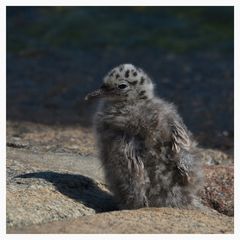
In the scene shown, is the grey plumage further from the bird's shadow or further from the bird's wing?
the bird's shadow

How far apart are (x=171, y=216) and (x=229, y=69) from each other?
8844 millimetres

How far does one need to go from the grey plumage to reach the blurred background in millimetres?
3404

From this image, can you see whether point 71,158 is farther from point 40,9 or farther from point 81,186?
point 40,9

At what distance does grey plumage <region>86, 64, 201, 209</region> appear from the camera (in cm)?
609

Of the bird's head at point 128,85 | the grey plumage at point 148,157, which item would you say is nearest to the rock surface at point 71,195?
the grey plumage at point 148,157

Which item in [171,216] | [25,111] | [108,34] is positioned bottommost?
[171,216]

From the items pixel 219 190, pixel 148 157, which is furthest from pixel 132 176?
pixel 219 190

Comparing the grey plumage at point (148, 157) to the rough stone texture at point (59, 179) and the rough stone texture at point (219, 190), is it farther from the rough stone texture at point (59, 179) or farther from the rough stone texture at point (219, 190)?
the rough stone texture at point (219, 190)

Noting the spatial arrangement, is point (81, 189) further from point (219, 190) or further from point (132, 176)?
point (219, 190)

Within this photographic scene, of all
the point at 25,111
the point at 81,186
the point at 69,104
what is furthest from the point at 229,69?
the point at 81,186

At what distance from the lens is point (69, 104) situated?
489 inches

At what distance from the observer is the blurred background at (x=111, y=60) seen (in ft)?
37.5

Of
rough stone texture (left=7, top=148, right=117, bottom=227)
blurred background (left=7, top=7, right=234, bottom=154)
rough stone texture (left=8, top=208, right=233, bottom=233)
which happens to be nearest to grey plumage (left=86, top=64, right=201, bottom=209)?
→ rough stone texture (left=8, top=208, right=233, bottom=233)

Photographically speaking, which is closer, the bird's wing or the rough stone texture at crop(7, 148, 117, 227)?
the rough stone texture at crop(7, 148, 117, 227)
